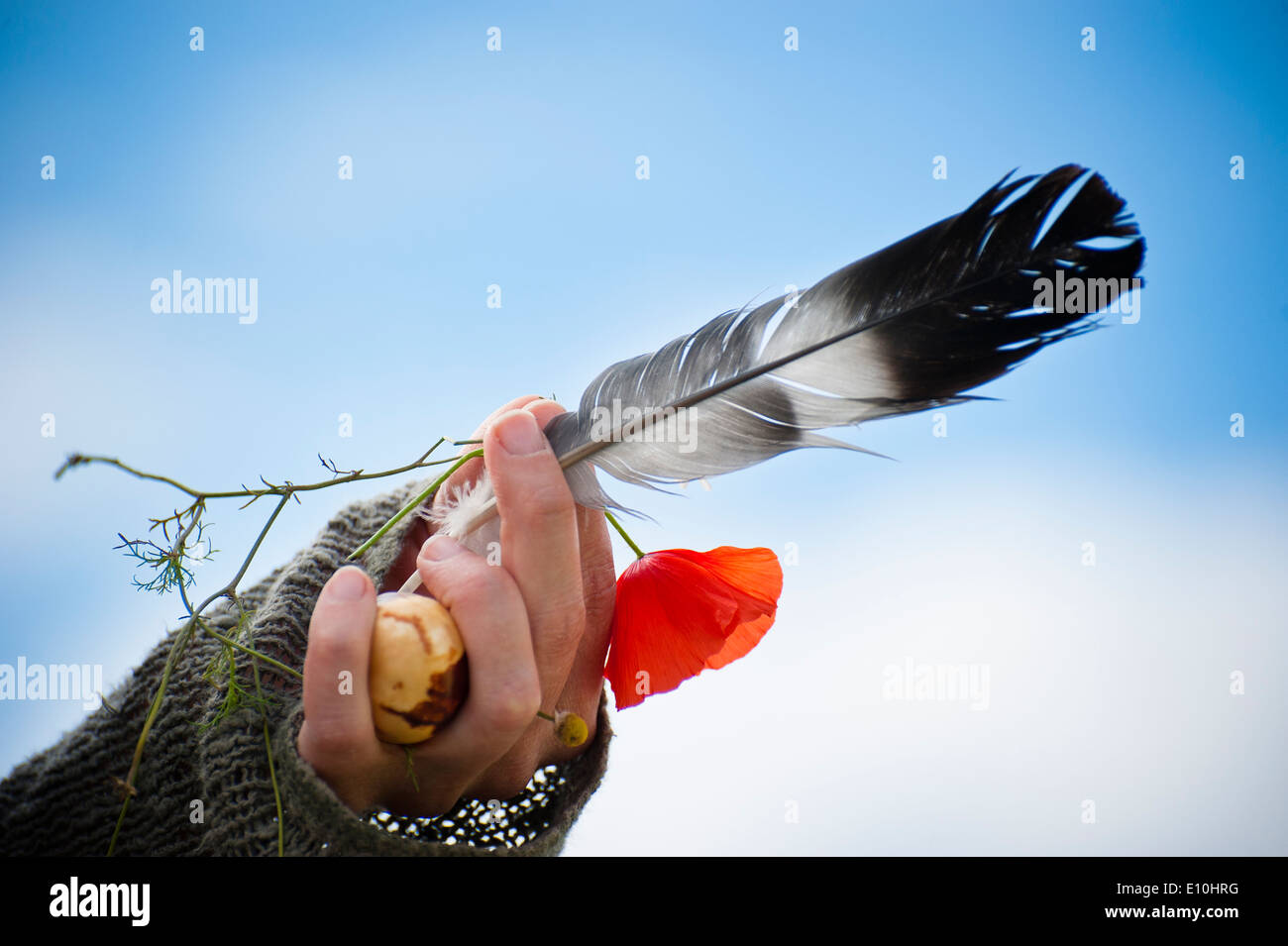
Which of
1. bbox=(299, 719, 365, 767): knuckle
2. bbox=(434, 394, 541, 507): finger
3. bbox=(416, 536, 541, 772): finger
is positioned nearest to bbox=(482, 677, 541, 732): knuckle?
bbox=(416, 536, 541, 772): finger

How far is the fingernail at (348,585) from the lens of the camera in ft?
1.94

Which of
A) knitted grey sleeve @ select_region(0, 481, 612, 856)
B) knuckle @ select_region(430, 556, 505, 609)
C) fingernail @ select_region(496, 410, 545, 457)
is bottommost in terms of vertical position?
Answer: knitted grey sleeve @ select_region(0, 481, 612, 856)

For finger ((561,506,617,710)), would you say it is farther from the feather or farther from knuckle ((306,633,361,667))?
knuckle ((306,633,361,667))

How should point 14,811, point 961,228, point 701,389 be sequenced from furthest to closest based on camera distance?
point 14,811
point 701,389
point 961,228

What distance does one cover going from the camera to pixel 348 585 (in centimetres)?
60

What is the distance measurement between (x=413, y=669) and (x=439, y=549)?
0.11 meters

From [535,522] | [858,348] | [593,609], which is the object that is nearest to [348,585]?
[535,522]

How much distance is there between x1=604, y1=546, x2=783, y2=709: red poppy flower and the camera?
2.24 ft

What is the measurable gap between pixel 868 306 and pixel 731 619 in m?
0.29

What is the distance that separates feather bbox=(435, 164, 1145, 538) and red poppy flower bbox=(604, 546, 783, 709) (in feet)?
0.32


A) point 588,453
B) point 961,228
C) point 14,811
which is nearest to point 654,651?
point 588,453
